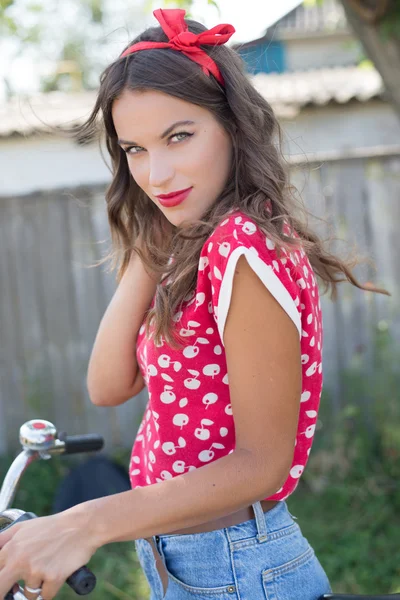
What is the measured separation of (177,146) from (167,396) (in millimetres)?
521

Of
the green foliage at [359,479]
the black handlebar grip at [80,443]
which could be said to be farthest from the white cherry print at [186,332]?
the green foliage at [359,479]

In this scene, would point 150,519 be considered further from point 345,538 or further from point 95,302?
point 95,302

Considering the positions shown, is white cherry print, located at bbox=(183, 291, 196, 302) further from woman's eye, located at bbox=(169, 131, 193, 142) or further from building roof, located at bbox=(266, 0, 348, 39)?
building roof, located at bbox=(266, 0, 348, 39)

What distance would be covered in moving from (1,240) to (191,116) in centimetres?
376

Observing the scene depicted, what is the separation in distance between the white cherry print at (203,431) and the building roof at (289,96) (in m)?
6.43

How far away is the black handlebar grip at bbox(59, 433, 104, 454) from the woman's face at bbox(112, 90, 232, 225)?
71cm

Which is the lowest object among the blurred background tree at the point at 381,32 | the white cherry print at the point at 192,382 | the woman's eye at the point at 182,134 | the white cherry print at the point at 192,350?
the white cherry print at the point at 192,382

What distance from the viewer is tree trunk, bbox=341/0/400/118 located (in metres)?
3.42

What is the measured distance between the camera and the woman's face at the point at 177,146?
151cm

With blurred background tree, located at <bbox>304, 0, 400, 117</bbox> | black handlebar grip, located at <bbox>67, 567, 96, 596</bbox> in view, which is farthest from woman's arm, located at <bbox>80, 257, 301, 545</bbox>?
blurred background tree, located at <bbox>304, 0, 400, 117</bbox>

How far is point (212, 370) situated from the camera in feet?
4.89

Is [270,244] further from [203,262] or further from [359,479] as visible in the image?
[359,479]

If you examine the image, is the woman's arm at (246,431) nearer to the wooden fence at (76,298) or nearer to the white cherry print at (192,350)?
the white cherry print at (192,350)

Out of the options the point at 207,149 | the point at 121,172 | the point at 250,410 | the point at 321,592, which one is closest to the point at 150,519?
the point at 250,410
